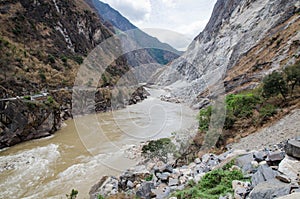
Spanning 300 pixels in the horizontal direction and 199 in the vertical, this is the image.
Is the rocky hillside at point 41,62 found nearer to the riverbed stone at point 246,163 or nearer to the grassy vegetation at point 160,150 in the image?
the grassy vegetation at point 160,150

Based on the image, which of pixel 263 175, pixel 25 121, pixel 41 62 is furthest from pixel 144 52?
pixel 263 175

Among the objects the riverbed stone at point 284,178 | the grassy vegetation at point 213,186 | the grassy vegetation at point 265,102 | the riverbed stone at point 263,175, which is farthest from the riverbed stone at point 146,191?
the grassy vegetation at point 265,102

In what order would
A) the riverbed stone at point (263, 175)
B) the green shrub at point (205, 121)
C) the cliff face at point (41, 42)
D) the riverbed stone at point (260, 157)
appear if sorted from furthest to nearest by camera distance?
the cliff face at point (41, 42) → the green shrub at point (205, 121) → the riverbed stone at point (260, 157) → the riverbed stone at point (263, 175)

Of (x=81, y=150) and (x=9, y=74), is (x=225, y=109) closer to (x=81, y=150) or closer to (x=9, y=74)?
(x=81, y=150)

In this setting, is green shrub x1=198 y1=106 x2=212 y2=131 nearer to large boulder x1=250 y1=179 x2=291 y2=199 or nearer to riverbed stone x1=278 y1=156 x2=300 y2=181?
riverbed stone x1=278 y1=156 x2=300 y2=181

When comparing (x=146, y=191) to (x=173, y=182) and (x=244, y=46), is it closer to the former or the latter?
(x=173, y=182)
